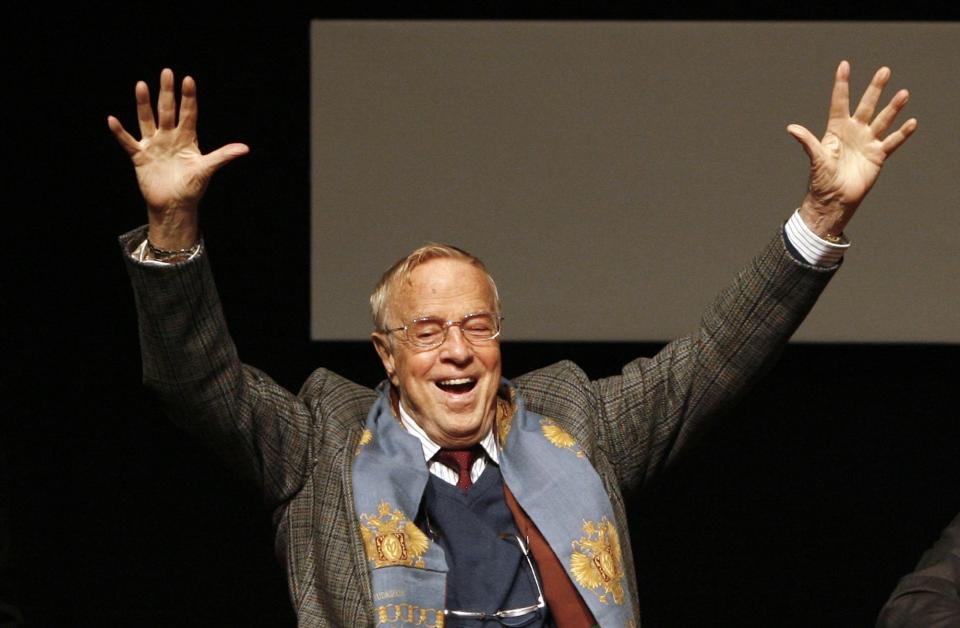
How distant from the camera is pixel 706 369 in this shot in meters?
2.57

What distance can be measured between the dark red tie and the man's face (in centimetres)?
2

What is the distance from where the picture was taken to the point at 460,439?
8.37 ft

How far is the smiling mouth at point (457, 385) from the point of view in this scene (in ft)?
8.27

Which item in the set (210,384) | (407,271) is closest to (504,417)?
(407,271)

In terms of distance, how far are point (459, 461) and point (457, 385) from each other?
14 cm

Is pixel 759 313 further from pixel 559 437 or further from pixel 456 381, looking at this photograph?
pixel 456 381

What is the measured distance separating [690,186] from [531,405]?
1.63m

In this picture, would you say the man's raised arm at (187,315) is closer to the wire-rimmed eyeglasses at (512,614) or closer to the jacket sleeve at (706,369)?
the wire-rimmed eyeglasses at (512,614)

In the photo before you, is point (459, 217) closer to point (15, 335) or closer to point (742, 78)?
point (742, 78)

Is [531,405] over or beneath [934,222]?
beneath

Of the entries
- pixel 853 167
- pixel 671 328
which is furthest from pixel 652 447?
pixel 671 328

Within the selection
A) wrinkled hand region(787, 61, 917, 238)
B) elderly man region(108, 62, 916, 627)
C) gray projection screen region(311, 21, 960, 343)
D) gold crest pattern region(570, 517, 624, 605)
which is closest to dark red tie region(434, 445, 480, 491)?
elderly man region(108, 62, 916, 627)

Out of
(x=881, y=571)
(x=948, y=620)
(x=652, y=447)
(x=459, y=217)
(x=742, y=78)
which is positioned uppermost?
(x=742, y=78)

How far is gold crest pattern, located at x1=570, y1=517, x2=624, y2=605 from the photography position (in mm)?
2463
